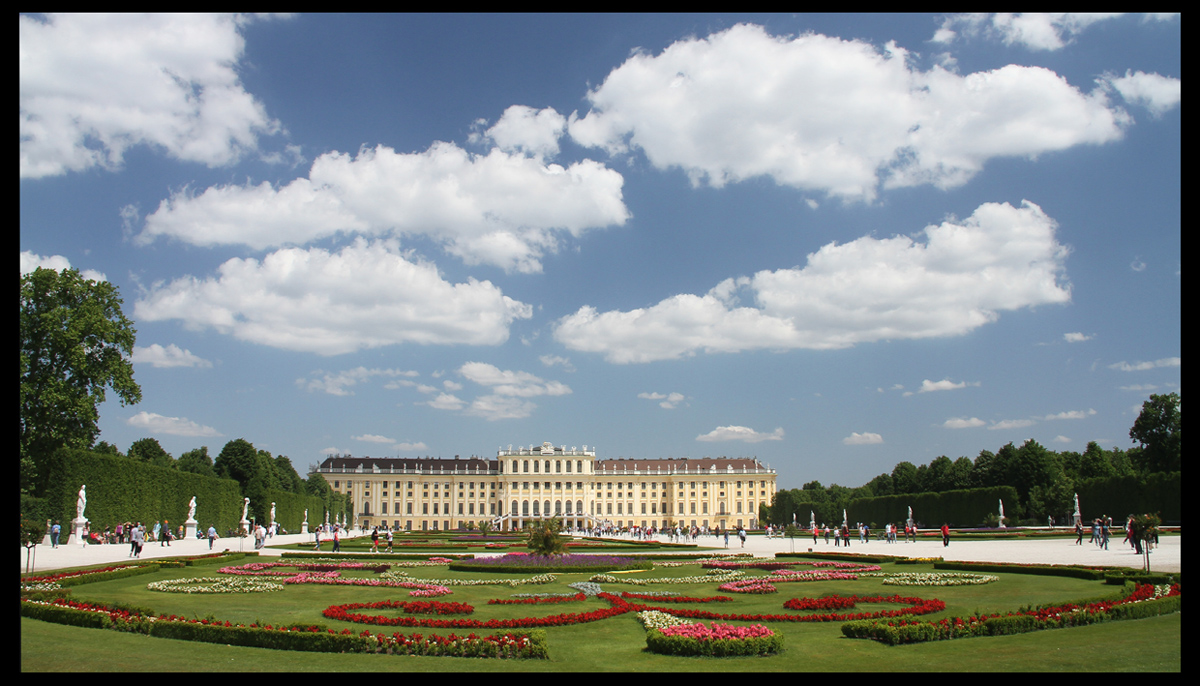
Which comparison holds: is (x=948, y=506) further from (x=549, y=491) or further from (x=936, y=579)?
(x=549, y=491)

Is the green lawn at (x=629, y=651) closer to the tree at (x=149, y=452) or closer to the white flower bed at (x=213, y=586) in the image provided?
the white flower bed at (x=213, y=586)

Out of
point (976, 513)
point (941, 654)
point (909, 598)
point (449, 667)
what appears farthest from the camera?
point (976, 513)

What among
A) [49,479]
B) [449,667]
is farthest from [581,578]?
[49,479]

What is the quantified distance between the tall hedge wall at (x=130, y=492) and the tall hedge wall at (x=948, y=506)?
5115 centimetres

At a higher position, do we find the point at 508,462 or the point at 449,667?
the point at 449,667

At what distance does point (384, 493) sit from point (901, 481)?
232 ft

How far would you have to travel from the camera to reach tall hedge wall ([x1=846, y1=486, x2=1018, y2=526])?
5347cm

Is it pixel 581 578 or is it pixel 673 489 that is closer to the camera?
pixel 581 578

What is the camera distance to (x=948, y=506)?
57906mm

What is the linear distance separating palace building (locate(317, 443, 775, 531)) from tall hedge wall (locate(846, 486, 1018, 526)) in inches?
1600

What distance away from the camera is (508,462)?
110625mm

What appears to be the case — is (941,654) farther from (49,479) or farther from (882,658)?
(49,479)

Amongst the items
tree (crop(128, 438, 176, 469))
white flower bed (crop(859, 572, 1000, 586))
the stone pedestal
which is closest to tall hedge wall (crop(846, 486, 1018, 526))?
white flower bed (crop(859, 572, 1000, 586))

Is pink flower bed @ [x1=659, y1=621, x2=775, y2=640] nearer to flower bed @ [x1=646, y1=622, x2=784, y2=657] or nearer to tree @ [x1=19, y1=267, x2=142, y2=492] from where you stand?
flower bed @ [x1=646, y1=622, x2=784, y2=657]
